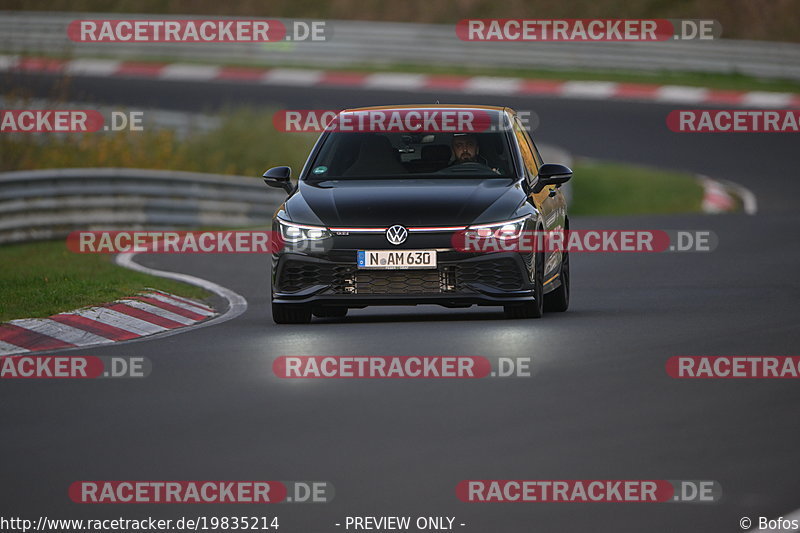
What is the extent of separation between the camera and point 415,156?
13.3m

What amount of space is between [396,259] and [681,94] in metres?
25.5

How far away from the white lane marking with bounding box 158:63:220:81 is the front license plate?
30.2m

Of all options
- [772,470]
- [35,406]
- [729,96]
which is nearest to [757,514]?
[772,470]

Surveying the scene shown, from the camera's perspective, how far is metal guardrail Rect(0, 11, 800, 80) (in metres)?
38.3

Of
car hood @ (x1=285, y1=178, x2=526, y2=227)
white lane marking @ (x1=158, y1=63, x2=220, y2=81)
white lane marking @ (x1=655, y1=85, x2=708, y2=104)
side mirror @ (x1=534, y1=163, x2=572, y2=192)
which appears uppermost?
white lane marking @ (x1=158, y1=63, x2=220, y2=81)

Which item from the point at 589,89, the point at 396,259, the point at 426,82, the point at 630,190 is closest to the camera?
the point at 396,259

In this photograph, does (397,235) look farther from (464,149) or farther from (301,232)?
(464,149)

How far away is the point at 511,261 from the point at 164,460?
4.69 metres

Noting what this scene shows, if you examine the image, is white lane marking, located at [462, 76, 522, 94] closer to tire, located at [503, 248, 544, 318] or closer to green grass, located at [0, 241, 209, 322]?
green grass, located at [0, 241, 209, 322]

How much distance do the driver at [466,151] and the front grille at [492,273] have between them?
4.14 ft

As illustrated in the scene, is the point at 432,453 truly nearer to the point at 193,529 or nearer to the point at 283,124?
the point at 193,529

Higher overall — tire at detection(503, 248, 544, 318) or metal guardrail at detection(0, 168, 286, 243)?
metal guardrail at detection(0, 168, 286, 243)

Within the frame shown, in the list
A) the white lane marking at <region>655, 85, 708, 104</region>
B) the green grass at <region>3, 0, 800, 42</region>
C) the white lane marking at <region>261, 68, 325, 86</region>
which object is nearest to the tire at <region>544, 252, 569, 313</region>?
the white lane marking at <region>655, 85, 708, 104</region>

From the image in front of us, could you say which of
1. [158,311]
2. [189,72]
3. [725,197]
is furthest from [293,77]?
[158,311]
